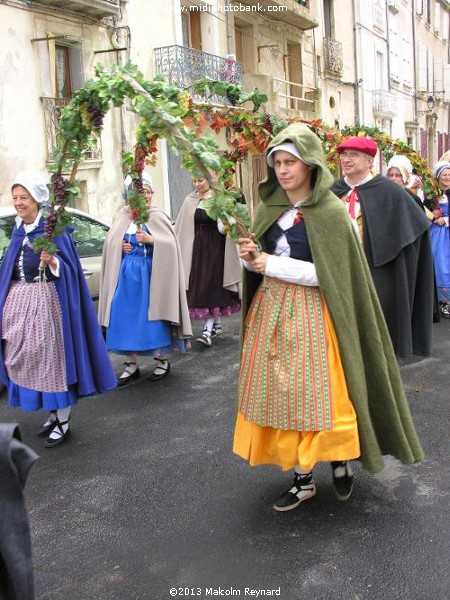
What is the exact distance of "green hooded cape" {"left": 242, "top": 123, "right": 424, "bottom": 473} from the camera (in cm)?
321

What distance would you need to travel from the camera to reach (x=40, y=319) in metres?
4.48

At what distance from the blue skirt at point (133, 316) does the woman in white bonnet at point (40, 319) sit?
1.15m

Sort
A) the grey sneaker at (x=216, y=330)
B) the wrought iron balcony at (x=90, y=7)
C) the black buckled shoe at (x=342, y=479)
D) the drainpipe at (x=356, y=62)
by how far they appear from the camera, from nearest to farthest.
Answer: the black buckled shoe at (x=342, y=479)
the grey sneaker at (x=216, y=330)
the wrought iron balcony at (x=90, y=7)
the drainpipe at (x=356, y=62)

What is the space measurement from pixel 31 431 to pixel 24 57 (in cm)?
953

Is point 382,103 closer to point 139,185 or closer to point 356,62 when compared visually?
point 356,62

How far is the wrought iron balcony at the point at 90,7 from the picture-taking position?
42.4 feet

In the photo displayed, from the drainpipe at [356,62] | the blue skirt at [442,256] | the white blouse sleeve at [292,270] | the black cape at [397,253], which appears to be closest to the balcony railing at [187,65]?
the blue skirt at [442,256]

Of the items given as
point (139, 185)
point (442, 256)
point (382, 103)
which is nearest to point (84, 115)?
point (139, 185)

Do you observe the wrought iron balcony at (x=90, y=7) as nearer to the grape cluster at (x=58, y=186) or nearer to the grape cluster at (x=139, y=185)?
the grape cluster at (x=139, y=185)

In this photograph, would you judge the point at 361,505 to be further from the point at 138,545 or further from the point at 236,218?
the point at 236,218

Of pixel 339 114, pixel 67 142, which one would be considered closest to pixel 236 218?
pixel 67 142

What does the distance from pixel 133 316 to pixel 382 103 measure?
1002 inches

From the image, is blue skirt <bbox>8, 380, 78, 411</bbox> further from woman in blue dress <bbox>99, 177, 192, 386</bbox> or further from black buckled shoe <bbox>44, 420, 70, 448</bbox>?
woman in blue dress <bbox>99, 177, 192, 386</bbox>

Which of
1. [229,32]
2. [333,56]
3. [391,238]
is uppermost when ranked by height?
[333,56]
